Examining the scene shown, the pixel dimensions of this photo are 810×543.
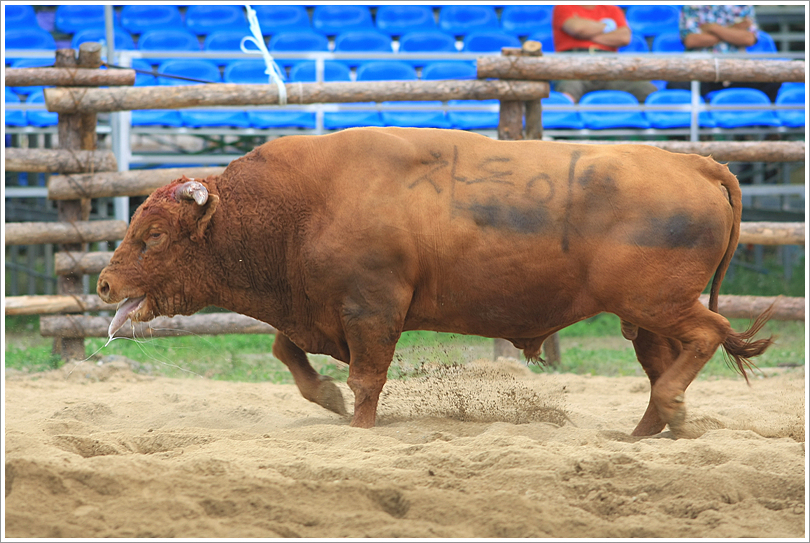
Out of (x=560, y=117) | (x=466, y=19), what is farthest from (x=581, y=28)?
(x=466, y=19)

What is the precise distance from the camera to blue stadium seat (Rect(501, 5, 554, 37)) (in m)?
12.0

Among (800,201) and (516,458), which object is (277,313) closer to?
(516,458)

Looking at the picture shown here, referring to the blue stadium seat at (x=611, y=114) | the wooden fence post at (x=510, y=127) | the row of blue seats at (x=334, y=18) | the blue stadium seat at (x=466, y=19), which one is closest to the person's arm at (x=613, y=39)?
the blue stadium seat at (x=611, y=114)

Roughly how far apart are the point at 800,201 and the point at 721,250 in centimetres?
948

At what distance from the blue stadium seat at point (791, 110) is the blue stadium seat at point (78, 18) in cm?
944

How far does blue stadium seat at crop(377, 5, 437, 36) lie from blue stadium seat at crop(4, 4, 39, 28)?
5.09 meters

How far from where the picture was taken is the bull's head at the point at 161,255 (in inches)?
164

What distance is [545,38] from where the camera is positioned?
11453 millimetres

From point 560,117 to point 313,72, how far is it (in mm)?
3191

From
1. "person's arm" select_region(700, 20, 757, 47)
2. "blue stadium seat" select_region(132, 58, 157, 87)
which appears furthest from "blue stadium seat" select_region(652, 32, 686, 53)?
"blue stadium seat" select_region(132, 58, 157, 87)

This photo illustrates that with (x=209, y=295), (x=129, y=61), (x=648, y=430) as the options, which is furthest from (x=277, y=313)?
(x=129, y=61)

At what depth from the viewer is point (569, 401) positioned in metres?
5.18

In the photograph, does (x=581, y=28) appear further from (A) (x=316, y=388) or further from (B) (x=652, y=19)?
(A) (x=316, y=388)

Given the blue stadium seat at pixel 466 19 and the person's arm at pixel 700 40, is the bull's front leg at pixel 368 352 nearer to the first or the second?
the person's arm at pixel 700 40
